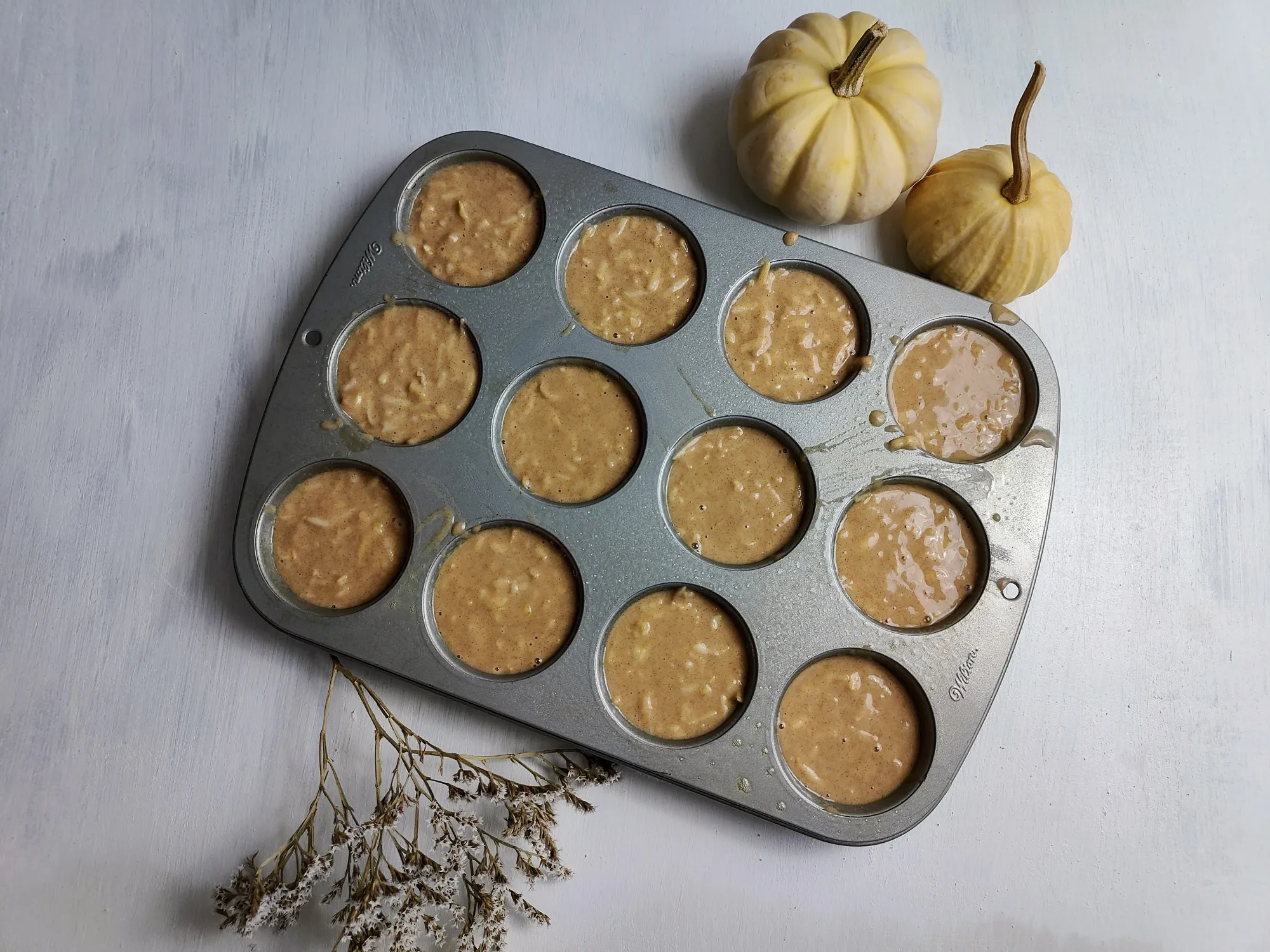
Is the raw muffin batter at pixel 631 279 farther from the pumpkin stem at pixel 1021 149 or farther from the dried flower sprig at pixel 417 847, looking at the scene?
the dried flower sprig at pixel 417 847

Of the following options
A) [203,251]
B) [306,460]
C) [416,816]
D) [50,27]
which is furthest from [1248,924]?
[50,27]

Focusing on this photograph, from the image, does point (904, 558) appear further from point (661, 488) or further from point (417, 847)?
point (417, 847)

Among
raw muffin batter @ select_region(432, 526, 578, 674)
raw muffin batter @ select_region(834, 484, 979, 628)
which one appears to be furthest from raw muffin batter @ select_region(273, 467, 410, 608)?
raw muffin batter @ select_region(834, 484, 979, 628)

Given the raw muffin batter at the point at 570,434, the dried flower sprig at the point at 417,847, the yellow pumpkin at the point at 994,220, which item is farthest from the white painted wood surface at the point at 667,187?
the raw muffin batter at the point at 570,434

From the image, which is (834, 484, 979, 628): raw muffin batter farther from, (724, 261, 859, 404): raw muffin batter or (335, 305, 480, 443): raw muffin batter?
(335, 305, 480, 443): raw muffin batter

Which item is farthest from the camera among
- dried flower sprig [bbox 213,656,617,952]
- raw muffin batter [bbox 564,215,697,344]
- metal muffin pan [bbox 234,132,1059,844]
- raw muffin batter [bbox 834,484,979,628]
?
raw muffin batter [bbox 564,215,697,344]

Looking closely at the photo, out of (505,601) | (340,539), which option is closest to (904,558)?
(505,601)
